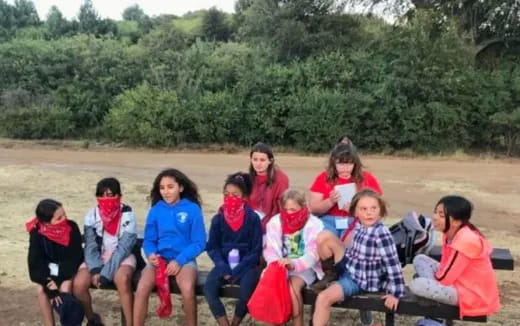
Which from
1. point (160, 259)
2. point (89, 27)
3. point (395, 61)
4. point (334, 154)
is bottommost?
point (160, 259)

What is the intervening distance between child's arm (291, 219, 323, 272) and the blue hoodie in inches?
29.5

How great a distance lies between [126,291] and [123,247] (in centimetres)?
33

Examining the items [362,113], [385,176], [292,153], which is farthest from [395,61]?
[385,176]

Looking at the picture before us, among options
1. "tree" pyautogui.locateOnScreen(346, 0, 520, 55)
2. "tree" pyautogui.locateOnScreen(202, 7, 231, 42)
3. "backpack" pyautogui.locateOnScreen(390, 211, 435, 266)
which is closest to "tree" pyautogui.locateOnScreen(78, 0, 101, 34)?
"tree" pyautogui.locateOnScreen(202, 7, 231, 42)

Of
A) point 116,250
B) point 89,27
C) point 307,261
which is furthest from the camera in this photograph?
point 89,27

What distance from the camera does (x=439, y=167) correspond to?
48.2 ft

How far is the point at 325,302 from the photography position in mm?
3973

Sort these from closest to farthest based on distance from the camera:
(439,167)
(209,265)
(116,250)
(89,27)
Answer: (116,250)
(209,265)
(439,167)
(89,27)

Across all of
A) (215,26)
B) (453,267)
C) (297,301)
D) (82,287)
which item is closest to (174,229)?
(82,287)

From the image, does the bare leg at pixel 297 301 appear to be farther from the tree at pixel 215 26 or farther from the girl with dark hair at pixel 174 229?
the tree at pixel 215 26

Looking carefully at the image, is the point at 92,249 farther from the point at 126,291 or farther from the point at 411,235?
the point at 411,235

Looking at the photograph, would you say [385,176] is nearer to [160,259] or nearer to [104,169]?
[104,169]

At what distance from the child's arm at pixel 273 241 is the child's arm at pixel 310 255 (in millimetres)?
162

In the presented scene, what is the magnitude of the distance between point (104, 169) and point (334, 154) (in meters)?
10.1
